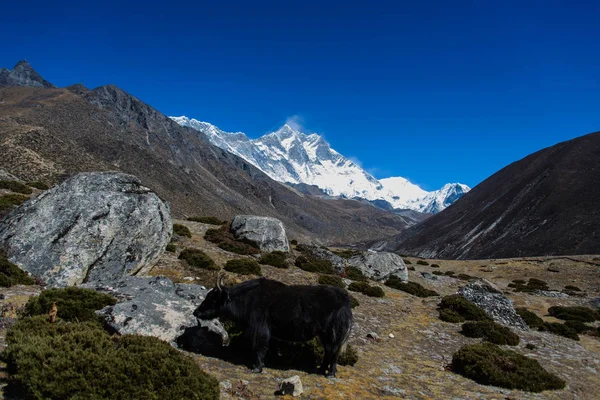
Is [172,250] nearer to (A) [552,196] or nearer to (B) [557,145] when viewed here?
(A) [552,196]

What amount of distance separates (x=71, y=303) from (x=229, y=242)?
18.1 metres

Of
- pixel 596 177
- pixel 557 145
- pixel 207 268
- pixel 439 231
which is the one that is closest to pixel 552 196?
Result: pixel 596 177

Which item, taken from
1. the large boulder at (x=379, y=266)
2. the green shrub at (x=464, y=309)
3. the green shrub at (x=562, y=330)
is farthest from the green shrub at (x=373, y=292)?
the green shrub at (x=562, y=330)

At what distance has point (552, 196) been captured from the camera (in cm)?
13575

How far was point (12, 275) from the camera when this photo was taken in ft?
43.4

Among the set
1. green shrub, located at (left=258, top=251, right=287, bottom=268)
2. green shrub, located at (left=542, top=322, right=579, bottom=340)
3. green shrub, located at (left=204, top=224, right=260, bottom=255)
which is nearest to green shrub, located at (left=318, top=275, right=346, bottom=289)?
green shrub, located at (left=258, top=251, right=287, bottom=268)

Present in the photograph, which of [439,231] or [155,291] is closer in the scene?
[155,291]

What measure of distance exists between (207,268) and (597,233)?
121 meters

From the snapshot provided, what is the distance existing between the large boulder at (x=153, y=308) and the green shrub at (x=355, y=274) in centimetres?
1840

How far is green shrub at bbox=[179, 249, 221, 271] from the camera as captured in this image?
69.8 feet

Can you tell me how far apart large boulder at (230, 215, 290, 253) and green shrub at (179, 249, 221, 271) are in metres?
7.46

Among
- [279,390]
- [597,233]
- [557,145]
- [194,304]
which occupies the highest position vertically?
[557,145]

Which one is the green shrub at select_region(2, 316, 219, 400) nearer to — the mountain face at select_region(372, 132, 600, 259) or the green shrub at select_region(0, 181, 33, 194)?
the green shrub at select_region(0, 181, 33, 194)

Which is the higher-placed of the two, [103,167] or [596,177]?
[596,177]
